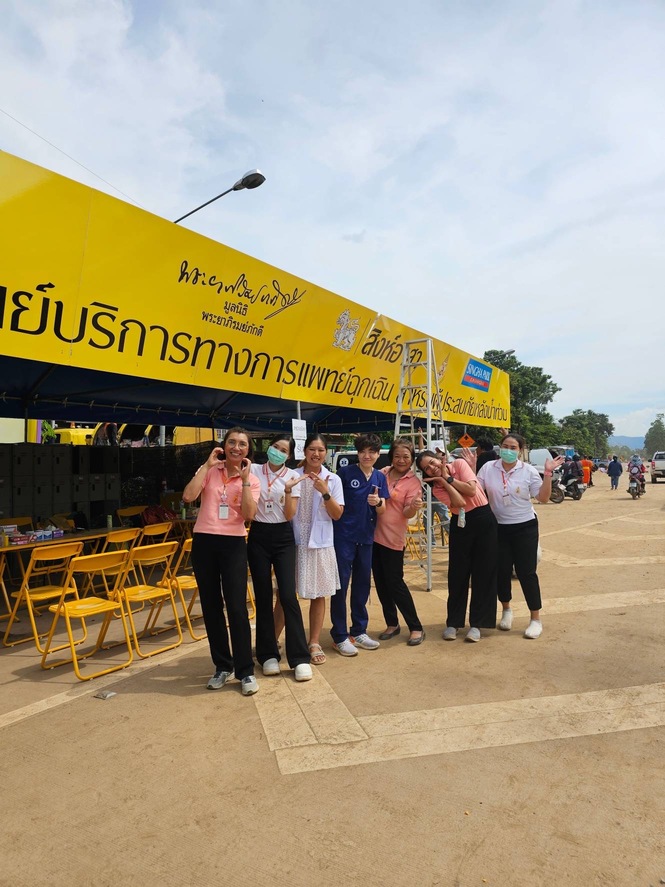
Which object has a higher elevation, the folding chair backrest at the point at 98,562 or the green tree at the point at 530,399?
the green tree at the point at 530,399

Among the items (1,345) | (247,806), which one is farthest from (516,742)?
(1,345)

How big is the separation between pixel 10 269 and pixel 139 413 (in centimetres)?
593

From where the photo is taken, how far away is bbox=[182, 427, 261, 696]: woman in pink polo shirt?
3.72 meters

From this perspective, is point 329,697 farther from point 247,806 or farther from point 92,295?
point 92,295

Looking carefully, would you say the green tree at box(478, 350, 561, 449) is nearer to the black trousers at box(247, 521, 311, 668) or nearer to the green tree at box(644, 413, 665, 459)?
the black trousers at box(247, 521, 311, 668)

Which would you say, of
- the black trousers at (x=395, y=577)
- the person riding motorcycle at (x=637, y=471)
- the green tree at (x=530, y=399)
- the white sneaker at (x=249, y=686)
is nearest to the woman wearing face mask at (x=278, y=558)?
the white sneaker at (x=249, y=686)

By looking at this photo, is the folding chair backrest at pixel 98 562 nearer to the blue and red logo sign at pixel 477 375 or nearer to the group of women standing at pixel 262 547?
the group of women standing at pixel 262 547

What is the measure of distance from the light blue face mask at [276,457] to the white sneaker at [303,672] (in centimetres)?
145

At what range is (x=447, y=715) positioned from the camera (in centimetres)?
334

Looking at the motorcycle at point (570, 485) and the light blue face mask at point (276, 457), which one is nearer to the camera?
the light blue face mask at point (276, 457)

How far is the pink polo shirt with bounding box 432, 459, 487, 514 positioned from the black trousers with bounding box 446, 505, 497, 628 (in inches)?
2.7

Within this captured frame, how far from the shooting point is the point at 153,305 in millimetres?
5551

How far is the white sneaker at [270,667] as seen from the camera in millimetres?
3967

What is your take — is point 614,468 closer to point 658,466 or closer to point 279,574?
point 658,466
